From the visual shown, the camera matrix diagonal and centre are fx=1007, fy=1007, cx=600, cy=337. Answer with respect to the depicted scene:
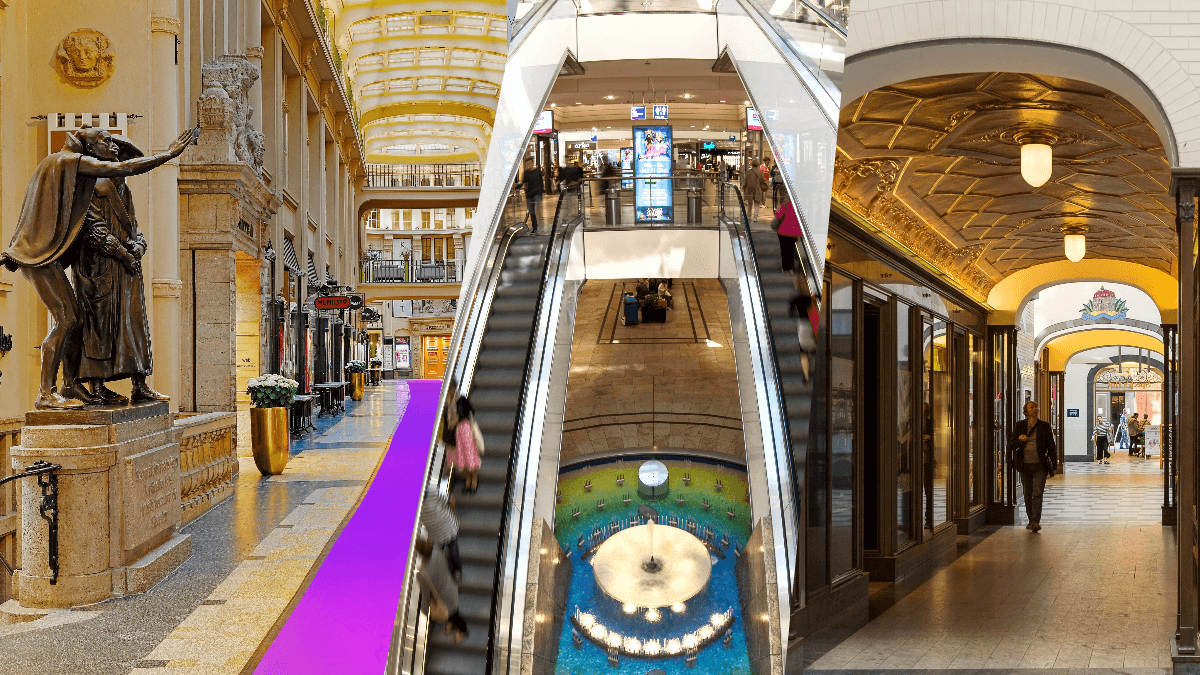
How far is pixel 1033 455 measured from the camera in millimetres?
13219

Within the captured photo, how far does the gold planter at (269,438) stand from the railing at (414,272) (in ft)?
93.4

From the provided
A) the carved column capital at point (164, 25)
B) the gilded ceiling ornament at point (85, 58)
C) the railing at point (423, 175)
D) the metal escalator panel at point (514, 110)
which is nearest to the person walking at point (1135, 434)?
the railing at point (423, 175)

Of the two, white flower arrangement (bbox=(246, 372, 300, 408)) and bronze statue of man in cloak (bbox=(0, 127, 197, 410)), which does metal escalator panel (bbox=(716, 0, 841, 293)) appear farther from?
white flower arrangement (bbox=(246, 372, 300, 408))

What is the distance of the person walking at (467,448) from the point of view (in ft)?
20.7

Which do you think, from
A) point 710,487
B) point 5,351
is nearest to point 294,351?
point 5,351

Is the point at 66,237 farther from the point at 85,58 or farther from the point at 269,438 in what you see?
the point at 269,438

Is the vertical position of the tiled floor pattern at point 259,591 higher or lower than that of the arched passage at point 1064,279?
lower

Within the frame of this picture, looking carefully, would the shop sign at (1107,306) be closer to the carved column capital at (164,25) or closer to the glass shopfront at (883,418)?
the glass shopfront at (883,418)

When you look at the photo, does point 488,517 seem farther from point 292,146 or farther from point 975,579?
point 292,146

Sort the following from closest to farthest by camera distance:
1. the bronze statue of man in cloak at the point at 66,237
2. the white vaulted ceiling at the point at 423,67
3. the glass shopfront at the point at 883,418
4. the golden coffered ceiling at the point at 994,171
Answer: the bronze statue of man in cloak at the point at 66,237 < the glass shopfront at the point at 883,418 < the golden coffered ceiling at the point at 994,171 < the white vaulted ceiling at the point at 423,67

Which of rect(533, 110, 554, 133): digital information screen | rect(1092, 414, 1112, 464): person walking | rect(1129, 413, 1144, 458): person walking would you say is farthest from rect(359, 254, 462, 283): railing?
rect(1129, 413, 1144, 458): person walking

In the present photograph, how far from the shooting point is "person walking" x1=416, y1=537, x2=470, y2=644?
195 inches

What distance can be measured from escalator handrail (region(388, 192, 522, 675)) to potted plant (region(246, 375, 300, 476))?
3067 mm

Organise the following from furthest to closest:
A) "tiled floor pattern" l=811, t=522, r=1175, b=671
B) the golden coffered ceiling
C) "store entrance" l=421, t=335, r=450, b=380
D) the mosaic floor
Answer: "store entrance" l=421, t=335, r=450, b=380 → the golden coffered ceiling → "tiled floor pattern" l=811, t=522, r=1175, b=671 → the mosaic floor
